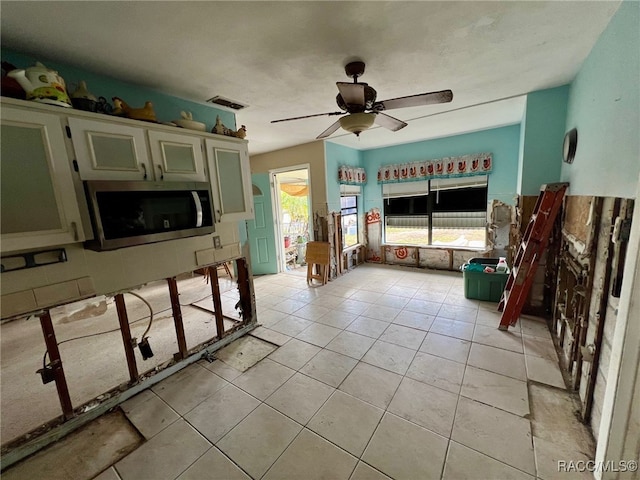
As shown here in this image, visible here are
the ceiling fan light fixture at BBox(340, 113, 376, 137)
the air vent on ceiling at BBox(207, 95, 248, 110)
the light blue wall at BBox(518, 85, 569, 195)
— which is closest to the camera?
the ceiling fan light fixture at BBox(340, 113, 376, 137)

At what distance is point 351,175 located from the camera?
4.97 m

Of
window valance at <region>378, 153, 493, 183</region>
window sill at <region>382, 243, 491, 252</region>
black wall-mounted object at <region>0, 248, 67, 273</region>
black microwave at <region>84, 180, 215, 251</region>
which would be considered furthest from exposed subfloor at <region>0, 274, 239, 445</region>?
window valance at <region>378, 153, 493, 183</region>

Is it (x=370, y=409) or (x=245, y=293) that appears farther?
(x=245, y=293)

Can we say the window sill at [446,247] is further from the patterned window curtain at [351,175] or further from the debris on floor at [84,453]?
the debris on floor at [84,453]

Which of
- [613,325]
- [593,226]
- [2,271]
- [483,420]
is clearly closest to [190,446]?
[2,271]

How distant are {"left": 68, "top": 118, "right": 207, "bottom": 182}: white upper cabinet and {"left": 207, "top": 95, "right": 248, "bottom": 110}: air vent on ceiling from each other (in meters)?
0.66

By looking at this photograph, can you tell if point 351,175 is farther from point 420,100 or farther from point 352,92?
point 352,92

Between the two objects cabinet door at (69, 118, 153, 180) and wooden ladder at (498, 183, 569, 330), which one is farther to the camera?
wooden ladder at (498, 183, 569, 330)

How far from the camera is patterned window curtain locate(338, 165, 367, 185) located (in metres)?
4.75

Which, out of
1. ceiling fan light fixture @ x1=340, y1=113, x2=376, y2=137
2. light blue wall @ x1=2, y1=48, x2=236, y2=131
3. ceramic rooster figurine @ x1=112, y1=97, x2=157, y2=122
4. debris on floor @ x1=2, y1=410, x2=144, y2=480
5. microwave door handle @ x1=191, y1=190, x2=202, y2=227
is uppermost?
light blue wall @ x1=2, y1=48, x2=236, y2=131

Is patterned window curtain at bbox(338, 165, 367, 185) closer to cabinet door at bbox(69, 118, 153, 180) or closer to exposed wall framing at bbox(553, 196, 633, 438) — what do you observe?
exposed wall framing at bbox(553, 196, 633, 438)

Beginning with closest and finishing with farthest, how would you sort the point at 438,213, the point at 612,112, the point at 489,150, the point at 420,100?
1. the point at 612,112
2. the point at 420,100
3. the point at 489,150
4. the point at 438,213

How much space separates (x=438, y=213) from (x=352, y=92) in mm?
3846

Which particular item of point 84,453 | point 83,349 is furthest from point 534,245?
point 83,349
